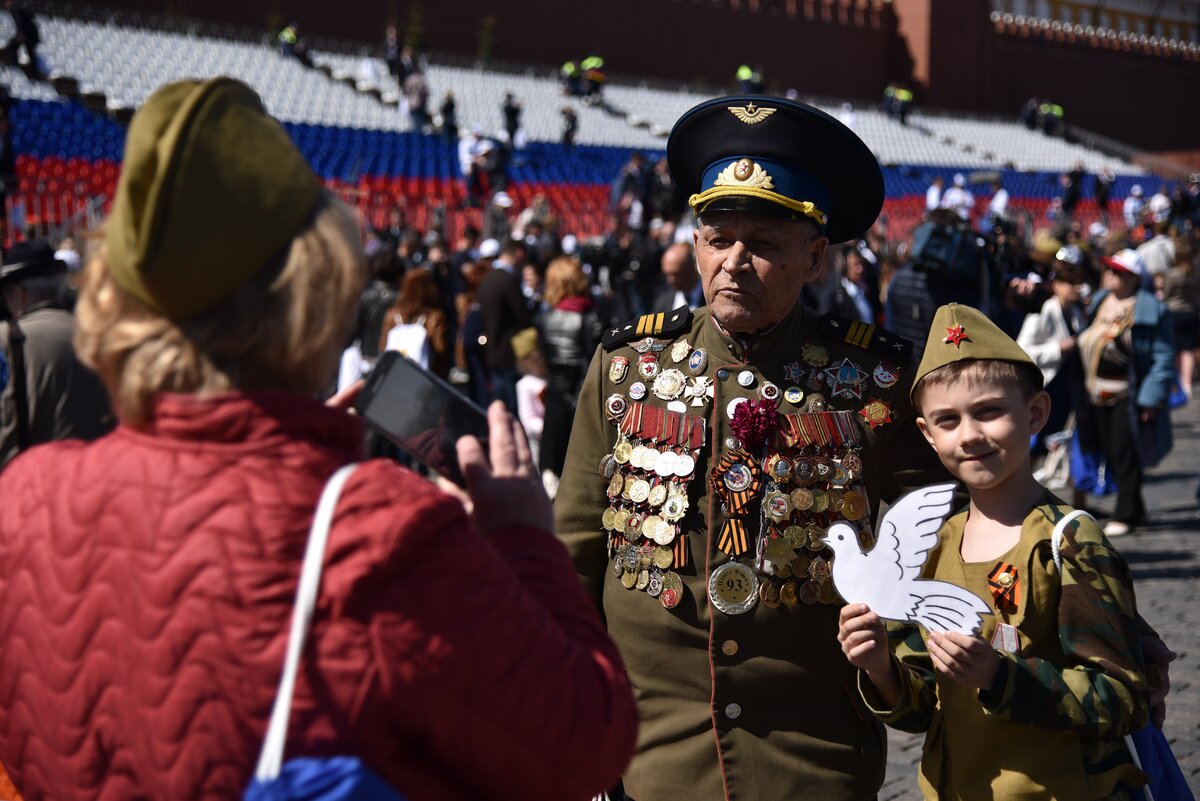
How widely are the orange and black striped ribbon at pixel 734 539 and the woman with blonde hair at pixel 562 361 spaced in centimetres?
580

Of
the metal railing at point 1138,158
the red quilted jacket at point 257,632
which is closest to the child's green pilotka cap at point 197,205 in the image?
the red quilted jacket at point 257,632

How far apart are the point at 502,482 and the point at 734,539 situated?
3.36 ft

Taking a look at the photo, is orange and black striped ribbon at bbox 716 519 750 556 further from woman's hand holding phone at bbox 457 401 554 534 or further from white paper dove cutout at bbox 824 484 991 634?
woman's hand holding phone at bbox 457 401 554 534

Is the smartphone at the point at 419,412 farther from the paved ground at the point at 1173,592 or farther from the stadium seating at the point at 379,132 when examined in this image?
the stadium seating at the point at 379,132

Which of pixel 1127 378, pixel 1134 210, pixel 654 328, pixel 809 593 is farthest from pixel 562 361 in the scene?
pixel 1134 210

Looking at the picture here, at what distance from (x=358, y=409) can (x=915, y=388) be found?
1.23 meters

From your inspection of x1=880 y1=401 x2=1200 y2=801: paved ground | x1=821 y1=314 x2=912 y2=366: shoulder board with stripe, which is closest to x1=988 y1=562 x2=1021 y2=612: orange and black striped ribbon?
x1=821 y1=314 x2=912 y2=366: shoulder board with stripe

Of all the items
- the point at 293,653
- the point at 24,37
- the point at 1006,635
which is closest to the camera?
the point at 293,653

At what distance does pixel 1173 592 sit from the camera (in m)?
6.87

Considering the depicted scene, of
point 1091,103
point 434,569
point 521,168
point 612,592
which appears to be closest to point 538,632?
point 434,569

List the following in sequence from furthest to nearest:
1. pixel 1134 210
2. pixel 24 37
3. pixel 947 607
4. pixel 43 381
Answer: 1. pixel 1134 210
2. pixel 24 37
3. pixel 43 381
4. pixel 947 607

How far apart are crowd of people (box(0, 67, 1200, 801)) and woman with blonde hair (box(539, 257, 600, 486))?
5.52 meters

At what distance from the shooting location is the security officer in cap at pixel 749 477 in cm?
248

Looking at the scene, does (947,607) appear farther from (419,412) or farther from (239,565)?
(239,565)
